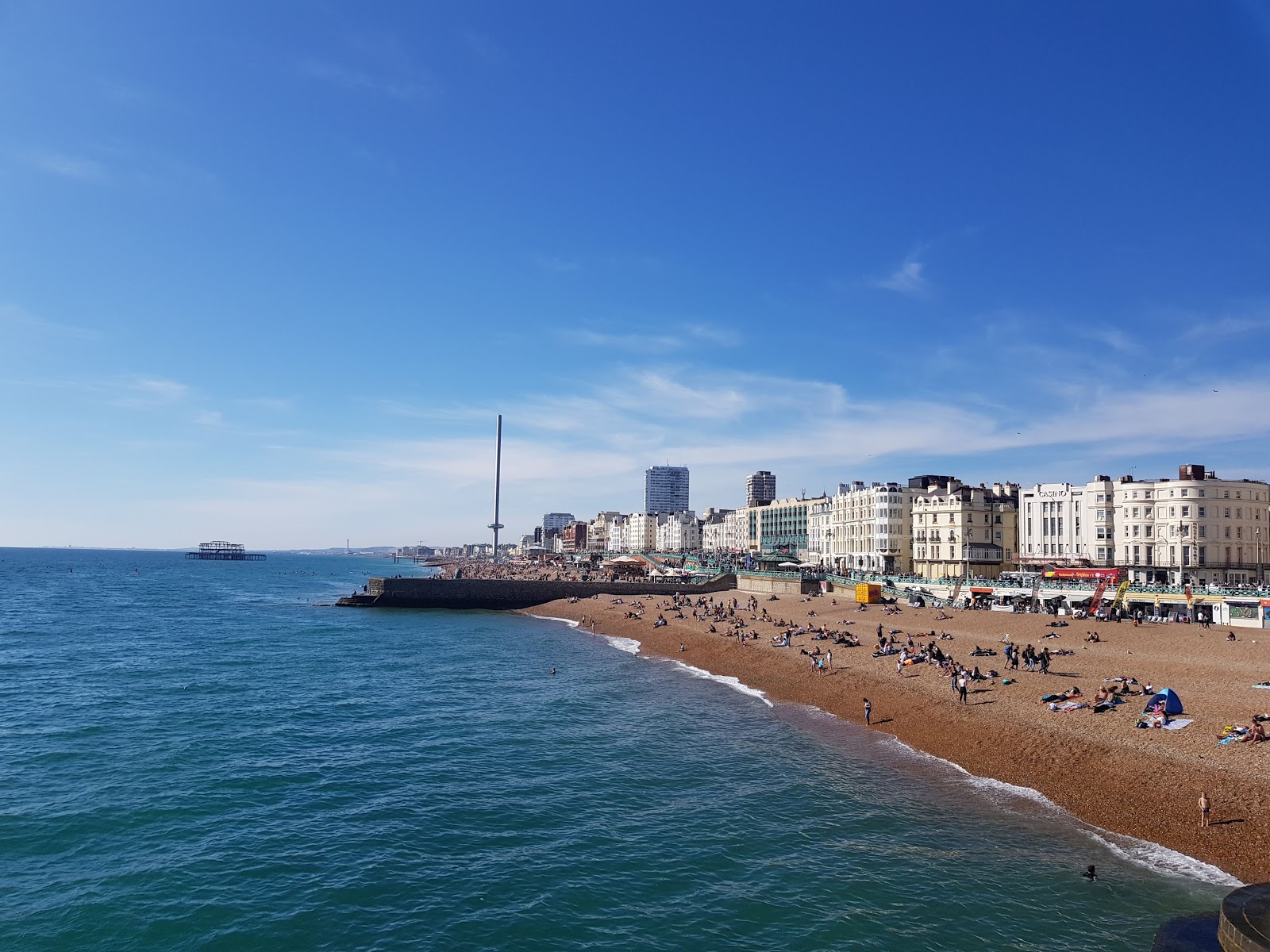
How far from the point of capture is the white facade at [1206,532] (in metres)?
72.7

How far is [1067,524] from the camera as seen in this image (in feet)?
285

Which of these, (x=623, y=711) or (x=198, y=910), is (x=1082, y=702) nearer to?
(x=623, y=711)

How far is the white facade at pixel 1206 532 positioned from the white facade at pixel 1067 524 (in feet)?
16.4

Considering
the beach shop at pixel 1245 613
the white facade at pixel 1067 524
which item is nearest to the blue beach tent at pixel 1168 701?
the beach shop at pixel 1245 613

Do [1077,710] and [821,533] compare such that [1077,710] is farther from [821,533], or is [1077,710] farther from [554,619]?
[821,533]

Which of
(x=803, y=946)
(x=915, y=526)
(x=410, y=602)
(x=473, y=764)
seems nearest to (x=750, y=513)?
(x=915, y=526)

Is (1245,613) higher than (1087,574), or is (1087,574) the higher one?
(1087,574)

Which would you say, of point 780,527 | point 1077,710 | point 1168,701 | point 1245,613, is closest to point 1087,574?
point 1245,613

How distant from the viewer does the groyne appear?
113 metres

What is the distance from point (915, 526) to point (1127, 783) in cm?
8063

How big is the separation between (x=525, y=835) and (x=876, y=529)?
94.1m

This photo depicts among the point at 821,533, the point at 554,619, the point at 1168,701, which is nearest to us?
the point at 1168,701

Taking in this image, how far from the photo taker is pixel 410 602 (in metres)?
113

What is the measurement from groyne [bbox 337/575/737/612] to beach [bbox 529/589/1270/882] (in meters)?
44.8
